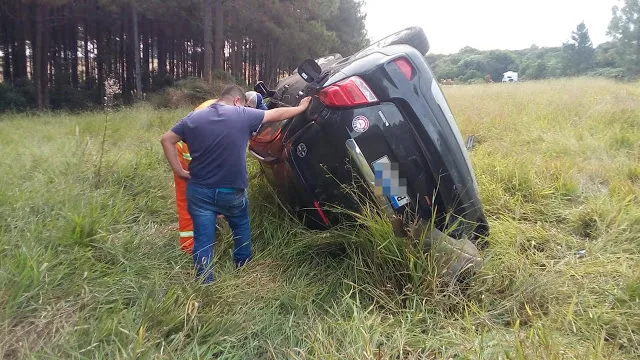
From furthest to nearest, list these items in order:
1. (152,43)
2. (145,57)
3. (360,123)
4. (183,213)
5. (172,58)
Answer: (172,58) → (152,43) → (145,57) → (183,213) → (360,123)

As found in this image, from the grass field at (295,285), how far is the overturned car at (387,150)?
0.64 ft

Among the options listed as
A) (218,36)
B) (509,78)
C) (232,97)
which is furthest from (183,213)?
(509,78)

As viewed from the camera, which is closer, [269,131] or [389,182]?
[389,182]

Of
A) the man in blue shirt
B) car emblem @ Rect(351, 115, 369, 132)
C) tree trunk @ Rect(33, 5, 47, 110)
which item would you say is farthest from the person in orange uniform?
tree trunk @ Rect(33, 5, 47, 110)

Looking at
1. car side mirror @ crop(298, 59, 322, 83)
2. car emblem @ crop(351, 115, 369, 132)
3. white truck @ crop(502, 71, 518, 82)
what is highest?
white truck @ crop(502, 71, 518, 82)

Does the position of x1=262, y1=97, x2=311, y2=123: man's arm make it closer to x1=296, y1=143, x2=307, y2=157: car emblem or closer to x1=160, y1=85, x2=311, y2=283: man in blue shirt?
x1=160, y1=85, x2=311, y2=283: man in blue shirt

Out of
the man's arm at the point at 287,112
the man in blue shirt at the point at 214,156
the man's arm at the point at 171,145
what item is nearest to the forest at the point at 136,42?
the man's arm at the point at 171,145

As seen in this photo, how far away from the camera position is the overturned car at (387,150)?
7.96 ft

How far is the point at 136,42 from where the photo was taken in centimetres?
1838

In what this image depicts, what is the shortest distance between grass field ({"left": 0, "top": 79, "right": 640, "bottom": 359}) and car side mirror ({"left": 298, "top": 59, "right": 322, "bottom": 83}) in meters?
0.91

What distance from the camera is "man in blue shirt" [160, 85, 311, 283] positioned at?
2658 millimetres

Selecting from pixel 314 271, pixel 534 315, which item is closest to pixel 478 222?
pixel 534 315

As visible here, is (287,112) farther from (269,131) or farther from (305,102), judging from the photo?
(269,131)

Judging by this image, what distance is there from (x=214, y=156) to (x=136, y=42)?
1792 centimetres
